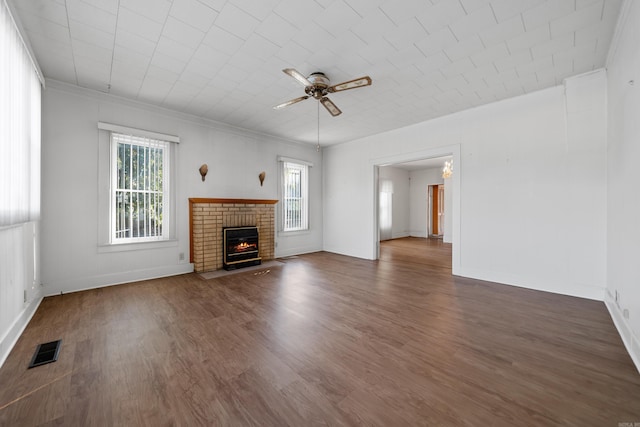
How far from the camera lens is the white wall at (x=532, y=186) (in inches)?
130

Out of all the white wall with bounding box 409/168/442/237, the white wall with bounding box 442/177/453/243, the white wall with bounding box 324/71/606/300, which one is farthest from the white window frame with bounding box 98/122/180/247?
the white wall with bounding box 409/168/442/237

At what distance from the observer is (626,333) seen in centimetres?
222

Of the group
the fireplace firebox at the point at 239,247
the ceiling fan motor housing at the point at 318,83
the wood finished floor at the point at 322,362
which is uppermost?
the ceiling fan motor housing at the point at 318,83

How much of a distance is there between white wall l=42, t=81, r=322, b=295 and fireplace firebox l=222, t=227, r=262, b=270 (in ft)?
2.30

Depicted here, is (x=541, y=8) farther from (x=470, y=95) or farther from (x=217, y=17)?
(x=217, y=17)

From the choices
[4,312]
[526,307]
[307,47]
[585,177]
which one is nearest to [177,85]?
[307,47]

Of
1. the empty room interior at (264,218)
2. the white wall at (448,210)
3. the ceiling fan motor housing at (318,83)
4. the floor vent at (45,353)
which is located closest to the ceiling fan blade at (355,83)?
the empty room interior at (264,218)

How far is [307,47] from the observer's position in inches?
106

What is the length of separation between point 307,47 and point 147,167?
3404 millimetres

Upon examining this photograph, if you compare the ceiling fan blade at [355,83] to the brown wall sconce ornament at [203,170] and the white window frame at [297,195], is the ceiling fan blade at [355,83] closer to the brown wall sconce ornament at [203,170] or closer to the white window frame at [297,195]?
the brown wall sconce ornament at [203,170]

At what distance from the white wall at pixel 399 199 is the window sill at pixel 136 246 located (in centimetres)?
740

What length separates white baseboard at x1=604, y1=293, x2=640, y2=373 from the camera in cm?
192

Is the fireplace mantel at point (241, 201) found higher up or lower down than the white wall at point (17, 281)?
higher up

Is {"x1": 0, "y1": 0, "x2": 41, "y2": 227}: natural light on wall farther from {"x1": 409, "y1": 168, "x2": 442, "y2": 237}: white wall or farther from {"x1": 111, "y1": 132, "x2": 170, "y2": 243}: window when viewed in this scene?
{"x1": 409, "y1": 168, "x2": 442, "y2": 237}: white wall
